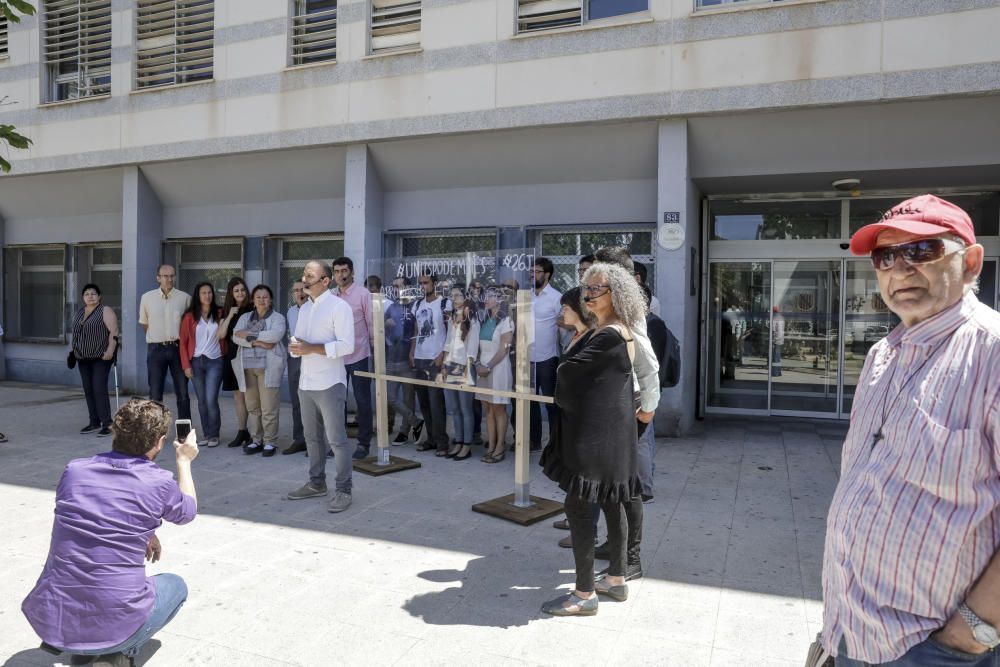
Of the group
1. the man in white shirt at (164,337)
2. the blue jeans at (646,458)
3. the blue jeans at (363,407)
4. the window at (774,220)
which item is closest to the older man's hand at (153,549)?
the blue jeans at (646,458)

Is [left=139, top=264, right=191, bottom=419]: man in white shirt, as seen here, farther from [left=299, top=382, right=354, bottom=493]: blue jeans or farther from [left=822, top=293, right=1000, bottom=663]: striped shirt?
[left=822, top=293, right=1000, bottom=663]: striped shirt

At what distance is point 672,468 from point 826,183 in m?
4.44

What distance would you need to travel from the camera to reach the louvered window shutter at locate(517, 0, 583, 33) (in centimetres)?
862

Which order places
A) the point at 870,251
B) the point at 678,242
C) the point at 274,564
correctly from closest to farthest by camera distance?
the point at 870,251 → the point at 274,564 → the point at 678,242

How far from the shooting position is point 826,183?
29.4 ft

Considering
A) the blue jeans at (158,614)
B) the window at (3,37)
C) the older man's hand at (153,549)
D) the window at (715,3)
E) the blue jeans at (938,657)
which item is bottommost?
the blue jeans at (158,614)

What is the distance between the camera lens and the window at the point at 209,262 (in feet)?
38.6

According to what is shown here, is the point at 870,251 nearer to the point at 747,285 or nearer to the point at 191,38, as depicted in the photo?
the point at 747,285

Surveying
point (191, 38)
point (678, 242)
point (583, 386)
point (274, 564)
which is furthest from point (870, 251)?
point (191, 38)

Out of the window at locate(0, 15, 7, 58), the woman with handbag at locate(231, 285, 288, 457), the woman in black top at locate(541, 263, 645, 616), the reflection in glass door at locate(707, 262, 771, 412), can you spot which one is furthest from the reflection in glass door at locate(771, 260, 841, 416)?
the window at locate(0, 15, 7, 58)

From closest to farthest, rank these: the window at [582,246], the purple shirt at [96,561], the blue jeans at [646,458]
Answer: the purple shirt at [96,561]
the blue jeans at [646,458]
the window at [582,246]

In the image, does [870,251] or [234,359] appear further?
[234,359]

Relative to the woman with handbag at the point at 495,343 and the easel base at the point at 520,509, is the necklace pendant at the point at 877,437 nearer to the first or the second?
the easel base at the point at 520,509

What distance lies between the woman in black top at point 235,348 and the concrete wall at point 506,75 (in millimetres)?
2973
